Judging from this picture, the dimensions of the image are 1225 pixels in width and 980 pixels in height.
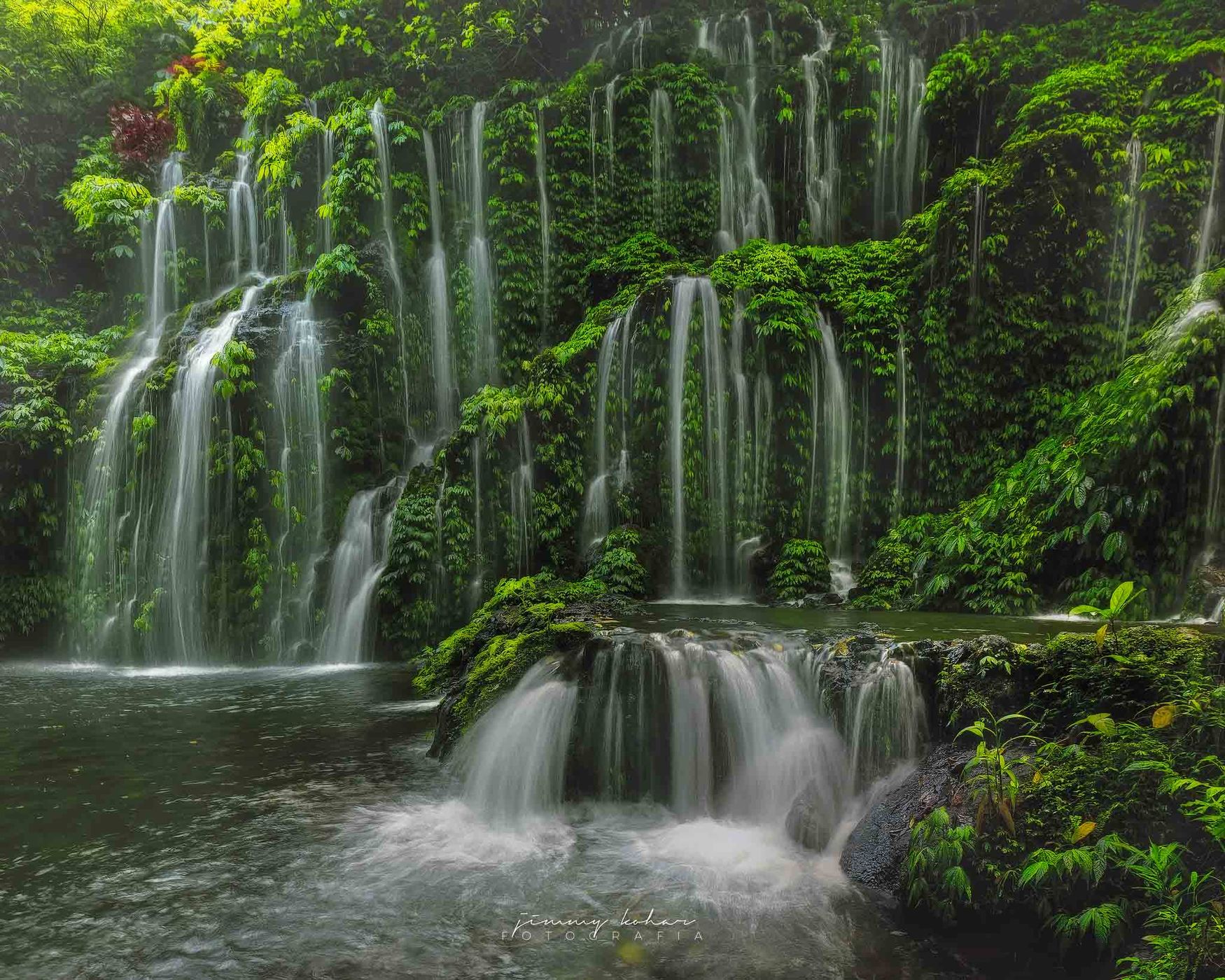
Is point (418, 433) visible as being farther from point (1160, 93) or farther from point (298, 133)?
point (1160, 93)

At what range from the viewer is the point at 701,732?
5.52 metres

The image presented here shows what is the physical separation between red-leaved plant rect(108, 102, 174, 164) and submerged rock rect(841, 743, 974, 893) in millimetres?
22220

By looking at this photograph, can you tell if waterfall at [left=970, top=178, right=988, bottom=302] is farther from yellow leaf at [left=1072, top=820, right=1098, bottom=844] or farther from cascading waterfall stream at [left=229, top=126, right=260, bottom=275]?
cascading waterfall stream at [left=229, top=126, right=260, bottom=275]

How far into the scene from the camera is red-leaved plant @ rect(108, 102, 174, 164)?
18531 mm

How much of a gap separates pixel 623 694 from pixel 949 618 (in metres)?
3.84

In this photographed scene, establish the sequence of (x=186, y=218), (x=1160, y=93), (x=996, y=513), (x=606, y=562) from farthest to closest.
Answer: (x=186, y=218) < (x=1160, y=93) < (x=606, y=562) < (x=996, y=513)

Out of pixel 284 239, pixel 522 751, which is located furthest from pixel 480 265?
pixel 522 751

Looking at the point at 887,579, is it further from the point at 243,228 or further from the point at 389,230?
the point at 243,228

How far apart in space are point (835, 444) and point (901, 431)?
3.44ft

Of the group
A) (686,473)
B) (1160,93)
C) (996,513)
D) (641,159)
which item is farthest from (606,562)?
(1160,93)

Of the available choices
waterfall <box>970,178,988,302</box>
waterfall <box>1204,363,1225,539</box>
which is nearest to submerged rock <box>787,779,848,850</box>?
waterfall <box>1204,363,1225,539</box>

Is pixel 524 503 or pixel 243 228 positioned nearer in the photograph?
pixel 524 503

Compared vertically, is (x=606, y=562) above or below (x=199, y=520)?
below

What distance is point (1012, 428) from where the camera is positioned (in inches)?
431
